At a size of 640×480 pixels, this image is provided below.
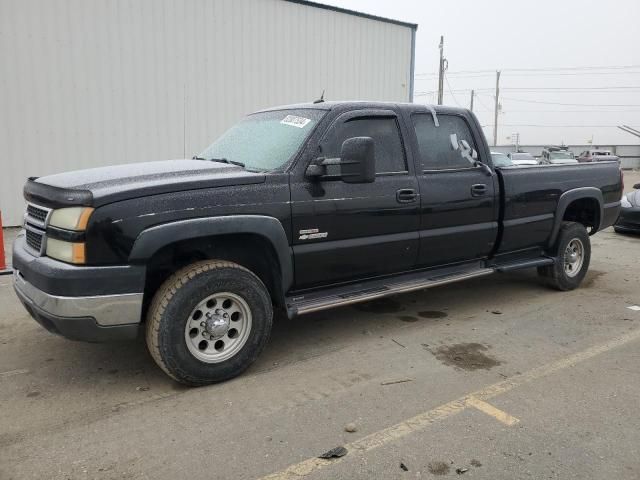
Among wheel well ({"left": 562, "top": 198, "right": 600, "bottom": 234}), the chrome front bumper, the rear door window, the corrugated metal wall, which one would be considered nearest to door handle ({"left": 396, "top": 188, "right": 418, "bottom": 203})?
the rear door window

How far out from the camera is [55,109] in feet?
33.9

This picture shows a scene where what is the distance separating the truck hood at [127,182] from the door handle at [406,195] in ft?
4.06

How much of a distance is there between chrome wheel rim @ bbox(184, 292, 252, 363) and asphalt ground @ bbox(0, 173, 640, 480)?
0.23m

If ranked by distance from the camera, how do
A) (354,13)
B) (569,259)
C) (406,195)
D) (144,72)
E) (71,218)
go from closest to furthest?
1. (71,218)
2. (406,195)
3. (569,259)
4. (144,72)
5. (354,13)

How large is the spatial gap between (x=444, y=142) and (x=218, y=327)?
8.80 ft

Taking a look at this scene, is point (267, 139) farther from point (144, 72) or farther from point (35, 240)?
point (144, 72)

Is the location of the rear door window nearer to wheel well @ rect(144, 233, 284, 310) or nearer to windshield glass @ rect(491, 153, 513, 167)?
windshield glass @ rect(491, 153, 513, 167)

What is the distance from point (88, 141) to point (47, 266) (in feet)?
27.6

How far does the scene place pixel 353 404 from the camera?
3283mm

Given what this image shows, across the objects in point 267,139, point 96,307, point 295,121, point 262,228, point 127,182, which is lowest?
point 96,307

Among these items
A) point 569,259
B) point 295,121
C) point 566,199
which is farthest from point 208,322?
point 569,259

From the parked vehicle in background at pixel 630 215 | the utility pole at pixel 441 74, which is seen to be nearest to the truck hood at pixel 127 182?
the parked vehicle in background at pixel 630 215

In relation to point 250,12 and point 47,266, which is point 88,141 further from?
point 47,266

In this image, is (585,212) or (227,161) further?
(585,212)
